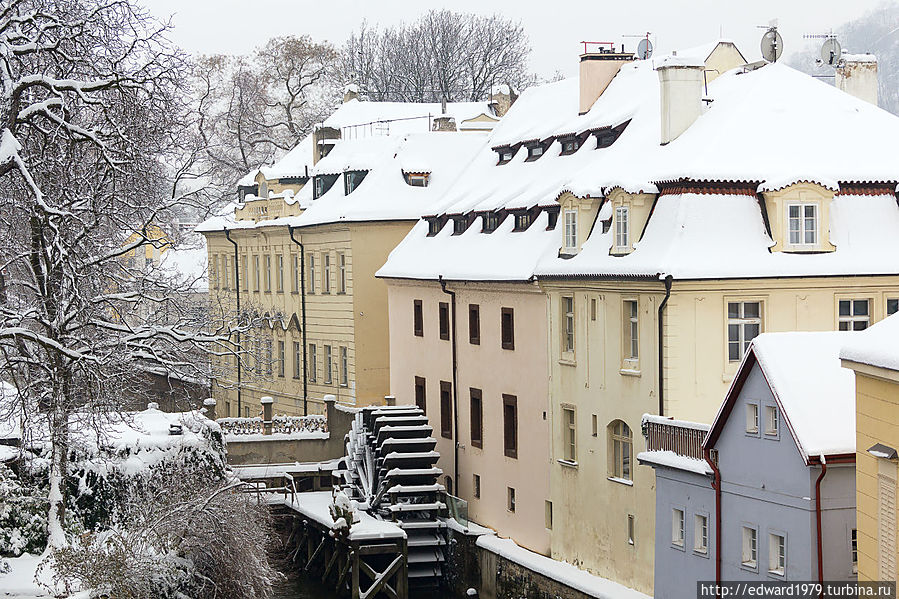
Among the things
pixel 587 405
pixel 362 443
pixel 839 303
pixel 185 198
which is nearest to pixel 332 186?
pixel 362 443

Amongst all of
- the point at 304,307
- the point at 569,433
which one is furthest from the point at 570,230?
the point at 304,307

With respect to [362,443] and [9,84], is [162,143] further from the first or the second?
[362,443]

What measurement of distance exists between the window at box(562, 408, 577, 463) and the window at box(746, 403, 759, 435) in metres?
8.09

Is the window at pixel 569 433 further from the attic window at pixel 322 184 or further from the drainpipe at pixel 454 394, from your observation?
the attic window at pixel 322 184

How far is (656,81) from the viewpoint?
1188 inches

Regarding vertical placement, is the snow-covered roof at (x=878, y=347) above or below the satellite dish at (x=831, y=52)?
below

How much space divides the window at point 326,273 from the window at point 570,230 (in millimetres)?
15387

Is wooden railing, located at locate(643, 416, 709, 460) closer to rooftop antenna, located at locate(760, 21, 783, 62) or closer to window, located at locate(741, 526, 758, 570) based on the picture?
window, located at locate(741, 526, 758, 570)

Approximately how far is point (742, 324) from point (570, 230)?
14.9 feet

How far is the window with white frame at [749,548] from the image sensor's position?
1967 cm

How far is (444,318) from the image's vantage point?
113 feet

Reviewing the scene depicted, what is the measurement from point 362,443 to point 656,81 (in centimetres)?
1047

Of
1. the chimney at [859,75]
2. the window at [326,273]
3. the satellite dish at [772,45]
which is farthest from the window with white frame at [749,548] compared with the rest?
the window at [326,273]

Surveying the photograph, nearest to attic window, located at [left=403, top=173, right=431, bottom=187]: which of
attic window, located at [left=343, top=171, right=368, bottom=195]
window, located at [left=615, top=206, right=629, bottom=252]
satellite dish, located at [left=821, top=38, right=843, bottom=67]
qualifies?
attic window, located at [left=343, top=171, right=368, bottom=195]
